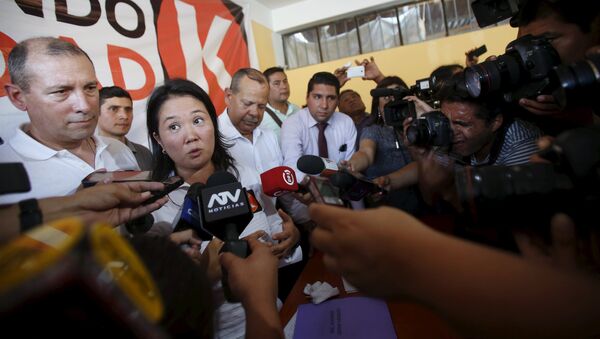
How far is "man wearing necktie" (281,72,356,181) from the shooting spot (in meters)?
2.29

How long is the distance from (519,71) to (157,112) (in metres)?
1.30

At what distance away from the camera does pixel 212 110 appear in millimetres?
1407

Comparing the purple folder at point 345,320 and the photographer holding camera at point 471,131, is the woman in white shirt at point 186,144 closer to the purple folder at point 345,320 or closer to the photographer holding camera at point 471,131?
the purple folder at point 345,320

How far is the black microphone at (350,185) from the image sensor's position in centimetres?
80

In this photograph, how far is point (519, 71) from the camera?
3.18 ft

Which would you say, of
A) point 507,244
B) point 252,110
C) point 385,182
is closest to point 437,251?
point 507,244

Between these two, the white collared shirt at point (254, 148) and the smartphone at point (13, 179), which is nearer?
the smartphone at point (13, 179)

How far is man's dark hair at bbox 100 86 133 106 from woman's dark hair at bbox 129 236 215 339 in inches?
51.5

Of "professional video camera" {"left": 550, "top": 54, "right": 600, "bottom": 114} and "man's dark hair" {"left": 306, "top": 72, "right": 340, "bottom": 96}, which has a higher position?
"man's dark hair" {"left": 306, "top": 72, "right": 340, "bottom": 96}

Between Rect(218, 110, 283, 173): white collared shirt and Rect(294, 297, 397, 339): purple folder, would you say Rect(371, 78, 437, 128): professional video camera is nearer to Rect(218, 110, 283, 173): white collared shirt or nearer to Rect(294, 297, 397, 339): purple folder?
Rect(218, 110, 283, 173): white collared shirt

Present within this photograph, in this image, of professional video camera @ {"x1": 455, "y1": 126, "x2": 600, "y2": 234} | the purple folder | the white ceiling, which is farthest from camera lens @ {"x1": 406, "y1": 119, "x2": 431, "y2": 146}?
the white ceiling

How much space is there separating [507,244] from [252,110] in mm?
1660

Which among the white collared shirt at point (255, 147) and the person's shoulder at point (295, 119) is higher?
the person's shoulder at point (295, 119)

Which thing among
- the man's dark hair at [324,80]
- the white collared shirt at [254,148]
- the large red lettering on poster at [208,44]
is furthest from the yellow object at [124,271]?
the man's dark hair at [324,80]
